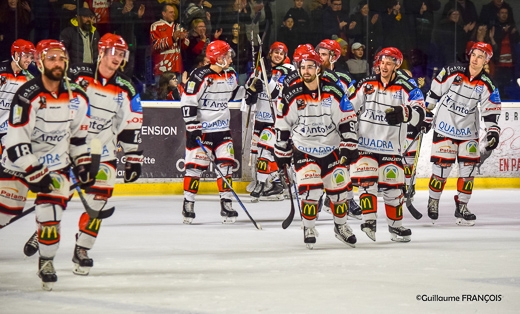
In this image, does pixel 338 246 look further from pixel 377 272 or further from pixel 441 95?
pixel 441 95

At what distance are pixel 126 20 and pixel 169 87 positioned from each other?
3.12 feet

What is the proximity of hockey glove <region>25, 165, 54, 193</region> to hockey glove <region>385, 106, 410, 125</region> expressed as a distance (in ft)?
9.87

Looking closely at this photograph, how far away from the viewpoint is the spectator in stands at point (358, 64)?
13578mm

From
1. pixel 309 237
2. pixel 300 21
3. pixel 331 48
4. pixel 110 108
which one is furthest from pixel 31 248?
pixel 300 21

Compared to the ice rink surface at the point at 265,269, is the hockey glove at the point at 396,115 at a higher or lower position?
higher

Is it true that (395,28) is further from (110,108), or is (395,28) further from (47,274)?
(47,274)

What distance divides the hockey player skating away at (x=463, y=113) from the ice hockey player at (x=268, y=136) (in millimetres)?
2272

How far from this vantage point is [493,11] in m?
14.2

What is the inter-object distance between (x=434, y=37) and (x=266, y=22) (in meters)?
2.31

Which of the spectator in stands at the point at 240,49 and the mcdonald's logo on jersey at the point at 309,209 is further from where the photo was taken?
the spectator in stands at the point at 240,49

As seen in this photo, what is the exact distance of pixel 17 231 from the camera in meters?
9.00

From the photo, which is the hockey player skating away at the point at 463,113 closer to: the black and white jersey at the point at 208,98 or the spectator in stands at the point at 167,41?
the black and white jersey at the point at 208,98

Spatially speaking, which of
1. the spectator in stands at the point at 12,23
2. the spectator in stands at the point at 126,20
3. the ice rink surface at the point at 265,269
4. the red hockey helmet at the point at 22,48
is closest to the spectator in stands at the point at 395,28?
the spectator in stands at the point at 126,20

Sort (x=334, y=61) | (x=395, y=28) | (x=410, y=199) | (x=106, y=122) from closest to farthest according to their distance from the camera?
(x=106, y=122)
(x=334, y=61)
(x=410, y=199)
(x=395, y=28)
